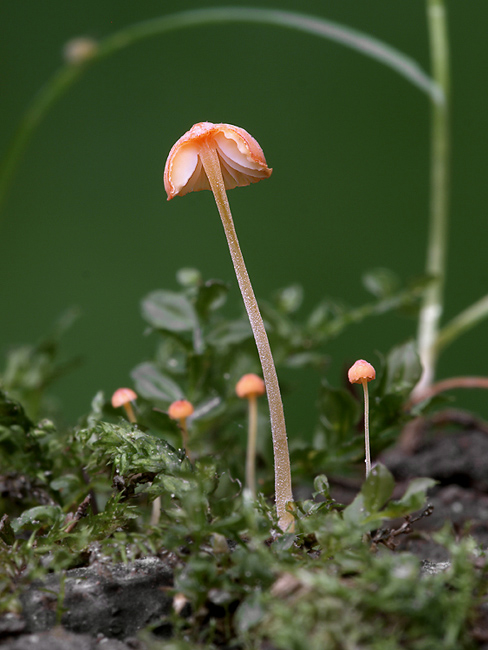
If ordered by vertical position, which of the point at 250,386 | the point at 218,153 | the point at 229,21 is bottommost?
the point at 250,386

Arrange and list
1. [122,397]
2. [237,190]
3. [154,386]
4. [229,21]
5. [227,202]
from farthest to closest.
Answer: [237,190] < [229,21] < [154,386] < [122,397] < [227,202]

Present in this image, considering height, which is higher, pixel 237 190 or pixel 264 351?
pixel 237 190

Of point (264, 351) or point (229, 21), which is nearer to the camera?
point (264, 351)

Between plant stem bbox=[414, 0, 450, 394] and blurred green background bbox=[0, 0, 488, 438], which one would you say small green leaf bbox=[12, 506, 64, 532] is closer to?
plant stem bbox=[414, 0, 450, 394]

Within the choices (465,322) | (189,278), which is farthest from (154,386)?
(465,322)

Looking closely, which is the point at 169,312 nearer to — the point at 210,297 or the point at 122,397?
the point at 210,297

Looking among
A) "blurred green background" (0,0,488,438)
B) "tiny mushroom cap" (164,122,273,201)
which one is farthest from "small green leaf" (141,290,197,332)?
"blurred green background" (0,0,488,438)

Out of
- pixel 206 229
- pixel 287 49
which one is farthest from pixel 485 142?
pixel 206 229
